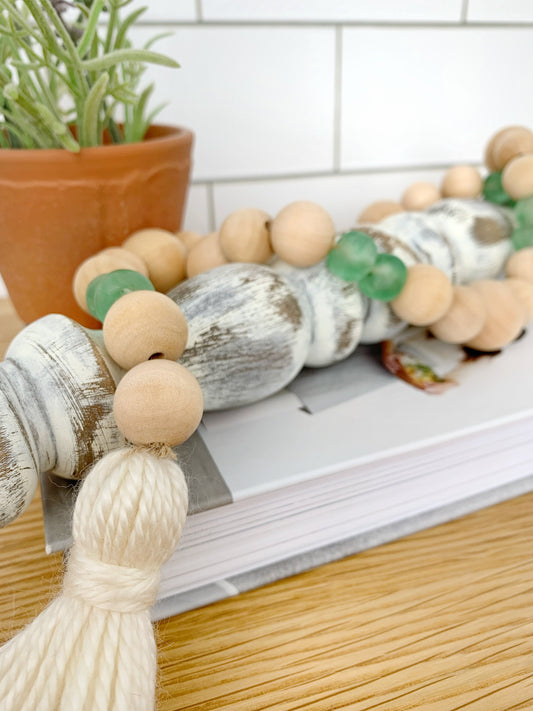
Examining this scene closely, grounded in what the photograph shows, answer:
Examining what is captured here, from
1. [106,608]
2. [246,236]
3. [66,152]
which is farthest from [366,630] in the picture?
[66,152]

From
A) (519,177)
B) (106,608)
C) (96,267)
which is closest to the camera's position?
(106,608)

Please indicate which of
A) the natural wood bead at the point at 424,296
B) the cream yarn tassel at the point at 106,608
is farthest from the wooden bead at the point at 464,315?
the cream yarn tassel at the point at 106,608

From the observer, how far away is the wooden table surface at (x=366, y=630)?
0.25 metres

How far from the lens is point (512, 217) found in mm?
463

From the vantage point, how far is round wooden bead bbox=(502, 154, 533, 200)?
17.3 inches

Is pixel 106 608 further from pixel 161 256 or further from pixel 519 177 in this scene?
pixel 519 177

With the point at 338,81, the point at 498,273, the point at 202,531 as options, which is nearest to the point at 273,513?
the point at 202,531

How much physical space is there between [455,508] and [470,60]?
0.54 m

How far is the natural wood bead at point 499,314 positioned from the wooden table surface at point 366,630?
0.12 metres

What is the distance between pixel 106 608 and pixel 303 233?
0.23m

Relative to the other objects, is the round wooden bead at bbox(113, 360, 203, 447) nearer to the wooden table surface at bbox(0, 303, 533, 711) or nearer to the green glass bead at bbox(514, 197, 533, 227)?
the wooden table surface at bbox(0, 303, 533, 711)

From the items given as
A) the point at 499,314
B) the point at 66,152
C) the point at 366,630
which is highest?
the point at 66,152

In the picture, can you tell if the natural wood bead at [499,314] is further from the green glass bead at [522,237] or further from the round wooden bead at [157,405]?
the round wooden bead at [157,405]

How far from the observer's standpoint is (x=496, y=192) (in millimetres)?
479
